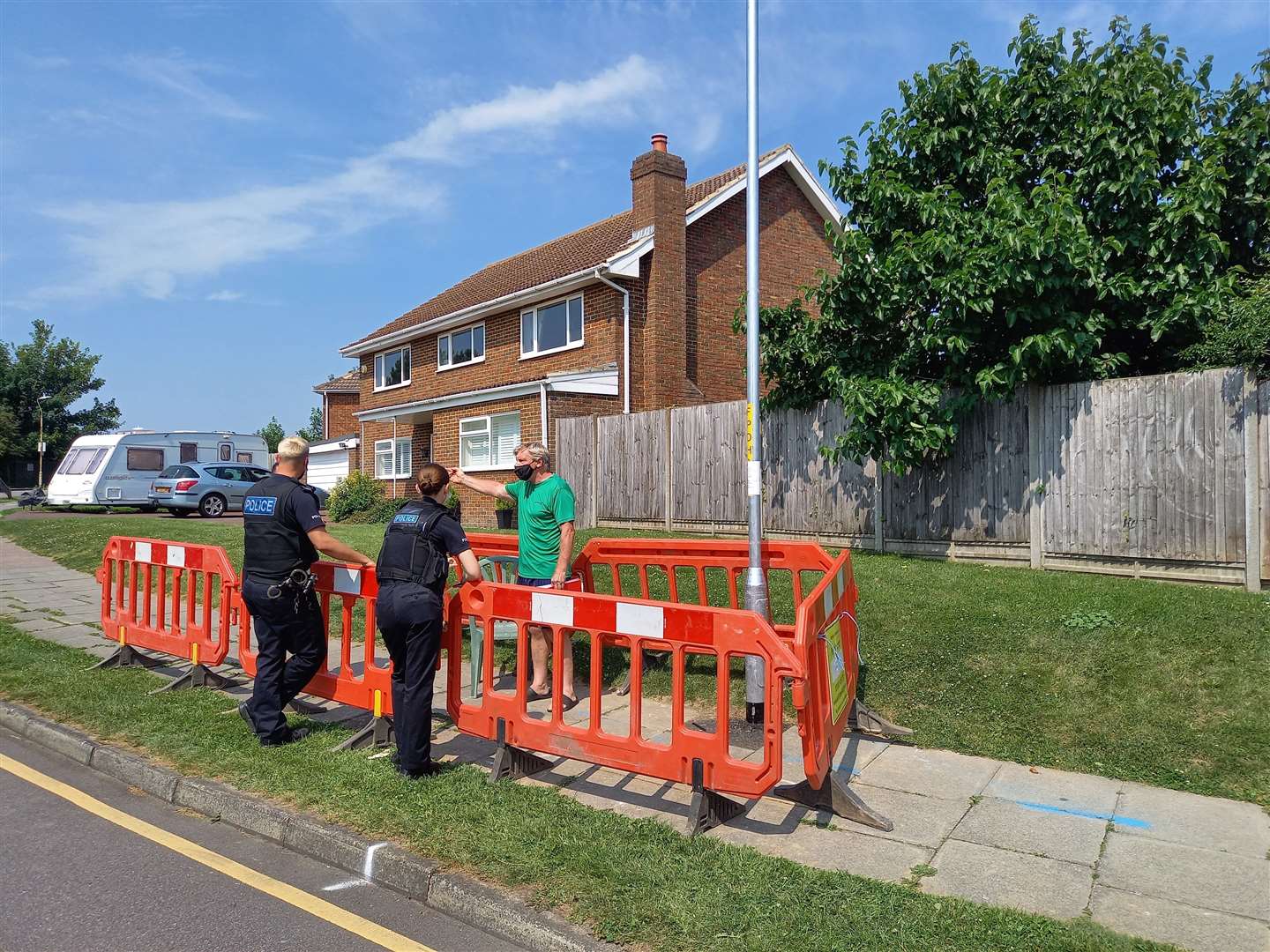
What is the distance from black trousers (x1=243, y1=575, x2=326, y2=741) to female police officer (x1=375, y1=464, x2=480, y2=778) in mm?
979

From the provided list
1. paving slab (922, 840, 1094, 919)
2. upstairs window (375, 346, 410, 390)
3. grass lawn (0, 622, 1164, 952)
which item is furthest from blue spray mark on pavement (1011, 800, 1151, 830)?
upstairs window (375, 346, 410, 390)

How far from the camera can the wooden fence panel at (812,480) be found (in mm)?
11859

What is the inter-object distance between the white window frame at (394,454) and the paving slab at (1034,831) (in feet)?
74.9

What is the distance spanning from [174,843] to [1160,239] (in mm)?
10148

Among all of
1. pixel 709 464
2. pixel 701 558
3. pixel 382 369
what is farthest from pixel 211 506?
pixel 701 558

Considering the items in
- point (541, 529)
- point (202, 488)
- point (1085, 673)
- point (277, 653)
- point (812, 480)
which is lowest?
point (1085, 673)

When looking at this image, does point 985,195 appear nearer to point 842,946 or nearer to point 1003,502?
point 1003,502

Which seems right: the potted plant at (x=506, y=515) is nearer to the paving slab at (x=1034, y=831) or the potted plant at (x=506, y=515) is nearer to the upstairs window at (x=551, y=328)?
the upstairs window at (x=551, y=328)

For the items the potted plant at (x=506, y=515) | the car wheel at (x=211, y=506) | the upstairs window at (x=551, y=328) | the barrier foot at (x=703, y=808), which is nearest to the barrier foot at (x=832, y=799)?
the barrier foot at (x=703, y=808)

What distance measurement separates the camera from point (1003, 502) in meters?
10.2

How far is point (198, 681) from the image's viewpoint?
288 inches

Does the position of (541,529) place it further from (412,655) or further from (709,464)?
(709,464)

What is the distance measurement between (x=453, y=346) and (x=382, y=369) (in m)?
4.78

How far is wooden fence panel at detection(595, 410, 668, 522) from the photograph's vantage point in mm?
14992
